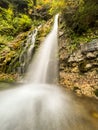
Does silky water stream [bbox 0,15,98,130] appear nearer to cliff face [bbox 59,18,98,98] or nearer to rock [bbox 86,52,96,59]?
cliff face [bbox 59,18,98,98]

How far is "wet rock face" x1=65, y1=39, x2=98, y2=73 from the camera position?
18.0 ft

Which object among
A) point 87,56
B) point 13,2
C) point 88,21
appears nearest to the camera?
point 87,56

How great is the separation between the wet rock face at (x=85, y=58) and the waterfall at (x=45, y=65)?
1.00 m

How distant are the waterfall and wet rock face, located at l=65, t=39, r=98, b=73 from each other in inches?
39.3

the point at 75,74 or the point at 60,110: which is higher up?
the point at 75,74

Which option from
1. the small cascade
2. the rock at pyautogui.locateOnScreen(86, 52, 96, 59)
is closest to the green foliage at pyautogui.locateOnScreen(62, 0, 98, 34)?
the rock at pyautogui.locateOnScreen(86, 52, 96, 59)

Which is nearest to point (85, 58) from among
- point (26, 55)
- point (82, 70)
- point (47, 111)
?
point (82, 70)

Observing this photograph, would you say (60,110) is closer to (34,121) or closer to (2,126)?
(34,121)

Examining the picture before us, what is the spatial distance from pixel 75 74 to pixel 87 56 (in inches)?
30.5

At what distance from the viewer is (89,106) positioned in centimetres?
390

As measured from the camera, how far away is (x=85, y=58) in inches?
226

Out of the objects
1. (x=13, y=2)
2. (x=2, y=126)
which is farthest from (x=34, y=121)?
(x=13, y=2)

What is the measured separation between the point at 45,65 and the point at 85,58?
2237mm

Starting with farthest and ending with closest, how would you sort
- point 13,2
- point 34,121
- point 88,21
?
point 13,2 → point 88,21 → point 34,121
